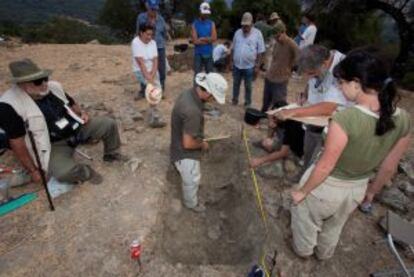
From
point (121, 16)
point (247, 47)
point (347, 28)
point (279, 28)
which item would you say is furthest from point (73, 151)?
point (121, 16)

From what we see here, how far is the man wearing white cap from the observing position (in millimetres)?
3199

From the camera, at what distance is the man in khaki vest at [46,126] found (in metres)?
3.33

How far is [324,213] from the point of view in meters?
→ 2.50

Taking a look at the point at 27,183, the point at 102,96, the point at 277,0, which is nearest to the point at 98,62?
the point at 102,96

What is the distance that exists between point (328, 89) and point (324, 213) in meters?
1.33

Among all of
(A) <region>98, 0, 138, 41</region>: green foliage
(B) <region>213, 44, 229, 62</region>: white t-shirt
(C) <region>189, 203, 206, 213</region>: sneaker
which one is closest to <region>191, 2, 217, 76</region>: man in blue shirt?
(B) <region>213, 44, 229, 62</region>: white t-shirt

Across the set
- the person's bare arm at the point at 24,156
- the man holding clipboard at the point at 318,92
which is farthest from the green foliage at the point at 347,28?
the person's bare arm at the point at 24,156

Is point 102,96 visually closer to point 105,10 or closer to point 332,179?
point 332,179

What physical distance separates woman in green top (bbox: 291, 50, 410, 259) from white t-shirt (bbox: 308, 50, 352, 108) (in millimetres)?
749

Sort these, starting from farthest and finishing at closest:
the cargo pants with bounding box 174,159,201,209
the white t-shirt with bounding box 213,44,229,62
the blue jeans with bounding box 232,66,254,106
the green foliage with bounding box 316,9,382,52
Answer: the green foliage with bounding box 316,9,382,52 → the white t-shirt with bounding box 213,44,229,62 → the blue jeans with bounding box 232,66,254,106 → the cargo pants with bounding box 174,159,201,209

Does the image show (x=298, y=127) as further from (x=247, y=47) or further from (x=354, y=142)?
(x=247, y=47)

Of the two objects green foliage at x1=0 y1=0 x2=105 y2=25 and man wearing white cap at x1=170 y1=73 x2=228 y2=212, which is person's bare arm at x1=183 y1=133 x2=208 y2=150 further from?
green foliage at x1=0 y1=0 x2=105 y2=25

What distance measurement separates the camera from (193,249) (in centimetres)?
340

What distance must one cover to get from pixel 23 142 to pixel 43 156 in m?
0.26
